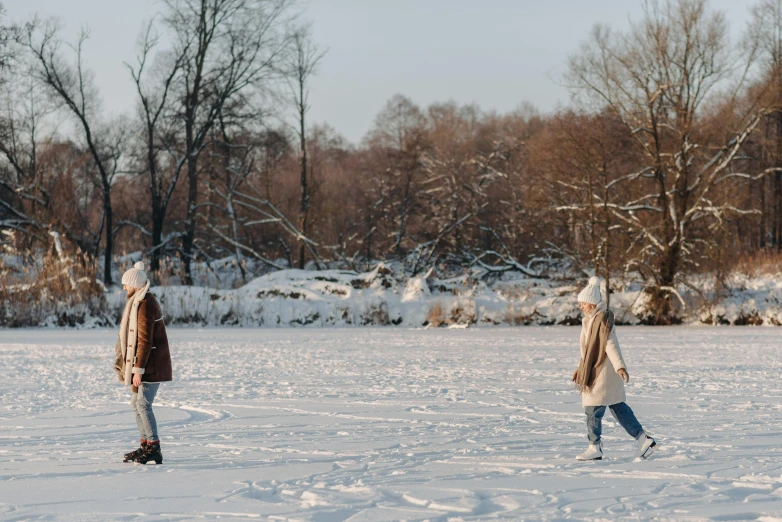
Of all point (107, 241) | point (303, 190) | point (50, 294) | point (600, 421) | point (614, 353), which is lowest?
point (600, 421)

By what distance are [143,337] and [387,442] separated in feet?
6.98

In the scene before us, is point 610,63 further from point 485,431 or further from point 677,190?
point 485,431

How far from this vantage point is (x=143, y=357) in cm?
651

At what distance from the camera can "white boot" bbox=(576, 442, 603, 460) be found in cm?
654

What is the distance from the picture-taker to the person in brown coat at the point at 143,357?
652 centimetres

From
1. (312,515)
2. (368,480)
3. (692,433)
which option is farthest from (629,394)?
(312,515)

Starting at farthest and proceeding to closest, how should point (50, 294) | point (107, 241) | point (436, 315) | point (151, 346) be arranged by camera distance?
point (107, 241) → point (436, 315) → point (50, 294) → point (151, 346)

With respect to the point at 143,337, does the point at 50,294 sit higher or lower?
higher

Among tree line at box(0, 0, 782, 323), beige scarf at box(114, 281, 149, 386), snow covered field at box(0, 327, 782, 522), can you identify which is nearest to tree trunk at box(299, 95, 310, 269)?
tree line at box(0, 0, 782, 323)

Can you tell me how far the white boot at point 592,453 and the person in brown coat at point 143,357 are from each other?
302 cm

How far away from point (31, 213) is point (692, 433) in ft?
81.1

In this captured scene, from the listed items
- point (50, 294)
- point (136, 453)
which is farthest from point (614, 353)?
point (50, 294)

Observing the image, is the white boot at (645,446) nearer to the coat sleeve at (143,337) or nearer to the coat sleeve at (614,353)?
the coat sleeve at (614,353)

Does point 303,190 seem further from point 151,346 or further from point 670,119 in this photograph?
point 151,346
